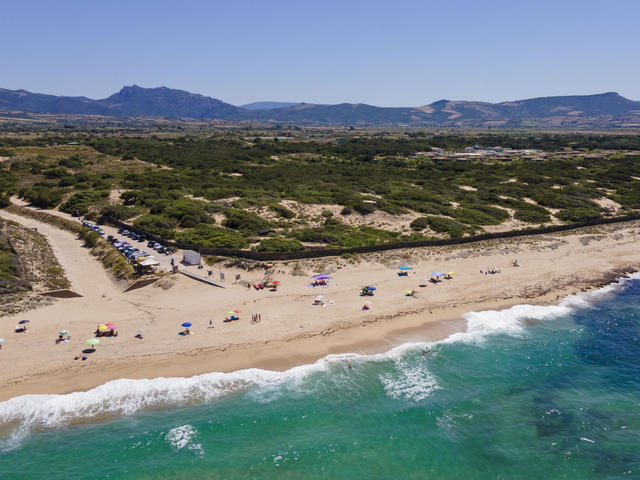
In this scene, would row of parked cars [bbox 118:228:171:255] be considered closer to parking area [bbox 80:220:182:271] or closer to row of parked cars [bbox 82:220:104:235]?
parking area [bbox 80:220:182:271]

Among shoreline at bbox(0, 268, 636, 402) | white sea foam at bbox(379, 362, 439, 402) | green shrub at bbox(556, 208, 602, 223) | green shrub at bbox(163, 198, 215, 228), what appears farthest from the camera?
green shrub at bbox(556, 208, 602, 223)

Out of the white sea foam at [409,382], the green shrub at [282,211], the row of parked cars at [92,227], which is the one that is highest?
the green shrub at [282,211]

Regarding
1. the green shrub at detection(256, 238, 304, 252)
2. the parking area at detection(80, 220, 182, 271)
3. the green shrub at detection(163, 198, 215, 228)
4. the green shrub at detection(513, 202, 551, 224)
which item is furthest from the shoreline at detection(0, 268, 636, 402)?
the green shrub at detection(513, 202, 551, 224)

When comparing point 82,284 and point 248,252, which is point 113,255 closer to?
point 82,284

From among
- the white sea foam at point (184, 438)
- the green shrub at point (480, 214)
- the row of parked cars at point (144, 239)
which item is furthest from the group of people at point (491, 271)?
the row of parked cars at point (144, 239)

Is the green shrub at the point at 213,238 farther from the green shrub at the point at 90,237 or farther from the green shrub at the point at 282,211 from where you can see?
the green shrub at the point at 90,237

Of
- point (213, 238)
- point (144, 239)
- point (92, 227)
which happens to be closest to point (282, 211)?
point (213, 238)
